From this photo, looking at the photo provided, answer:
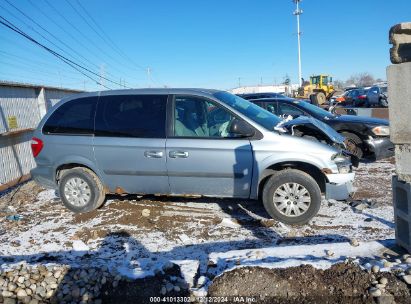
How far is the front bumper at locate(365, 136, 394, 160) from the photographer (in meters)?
7.48

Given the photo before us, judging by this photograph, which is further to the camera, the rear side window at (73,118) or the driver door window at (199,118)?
the rear side window at (73,118)

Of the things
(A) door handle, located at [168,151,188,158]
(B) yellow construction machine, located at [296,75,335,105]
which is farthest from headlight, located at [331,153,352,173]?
(B) yellow construction machine, located at [296,75,335,105]

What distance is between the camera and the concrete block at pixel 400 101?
3020mm

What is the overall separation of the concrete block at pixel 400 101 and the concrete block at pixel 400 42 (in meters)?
0.15

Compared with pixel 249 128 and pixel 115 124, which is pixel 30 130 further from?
pixel 249 128

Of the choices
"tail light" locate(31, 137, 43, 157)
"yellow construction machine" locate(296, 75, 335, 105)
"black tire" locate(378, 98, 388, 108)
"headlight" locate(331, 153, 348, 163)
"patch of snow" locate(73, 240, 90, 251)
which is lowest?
"patch of snow" locate(73, 240, 90, 251)

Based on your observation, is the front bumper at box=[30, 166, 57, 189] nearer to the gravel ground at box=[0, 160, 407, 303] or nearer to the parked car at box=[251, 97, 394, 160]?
the gravel ground at box=[0, 160, 407, 303]

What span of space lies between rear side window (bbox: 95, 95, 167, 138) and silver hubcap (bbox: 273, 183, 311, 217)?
182 centimetres

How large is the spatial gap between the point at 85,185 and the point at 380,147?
5939 millimetres

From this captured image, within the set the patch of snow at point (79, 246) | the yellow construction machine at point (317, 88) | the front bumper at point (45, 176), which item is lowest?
the patch of snow at point (79, 246)

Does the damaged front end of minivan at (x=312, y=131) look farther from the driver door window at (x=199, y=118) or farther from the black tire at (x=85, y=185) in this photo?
the black tire at (x=85, y=185)

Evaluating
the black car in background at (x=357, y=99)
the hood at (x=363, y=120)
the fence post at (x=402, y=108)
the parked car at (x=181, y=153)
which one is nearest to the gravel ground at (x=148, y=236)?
the parked car at (x=181, y=153)

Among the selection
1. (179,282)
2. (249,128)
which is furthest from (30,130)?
(179,282)

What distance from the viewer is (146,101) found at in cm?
526
